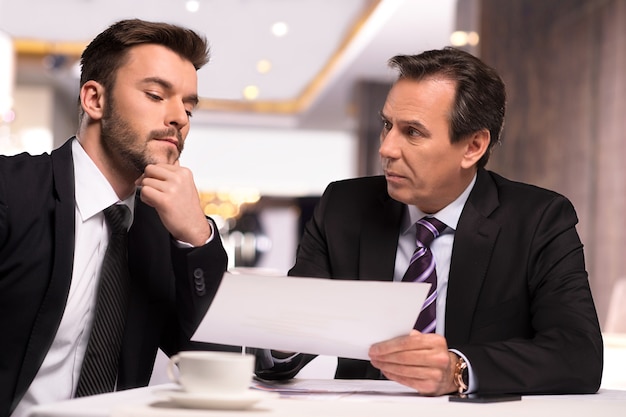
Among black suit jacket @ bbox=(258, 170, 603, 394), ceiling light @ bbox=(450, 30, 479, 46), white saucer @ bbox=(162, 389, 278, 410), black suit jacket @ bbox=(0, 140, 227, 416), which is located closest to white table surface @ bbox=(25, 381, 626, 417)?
white saucer @ bbox=(162, 389, 278, 410)

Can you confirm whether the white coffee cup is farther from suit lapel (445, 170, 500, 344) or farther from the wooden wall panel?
the wooden wall panel

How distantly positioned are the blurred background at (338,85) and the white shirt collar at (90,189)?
34.3 inches

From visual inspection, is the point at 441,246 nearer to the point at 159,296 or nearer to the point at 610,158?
the point at 159,296

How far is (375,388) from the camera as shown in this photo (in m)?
1.59

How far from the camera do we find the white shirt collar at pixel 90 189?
6.44 ft

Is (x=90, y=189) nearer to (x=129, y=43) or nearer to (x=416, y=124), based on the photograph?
(x=129, y=43)

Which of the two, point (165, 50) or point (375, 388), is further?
point (165, 50)

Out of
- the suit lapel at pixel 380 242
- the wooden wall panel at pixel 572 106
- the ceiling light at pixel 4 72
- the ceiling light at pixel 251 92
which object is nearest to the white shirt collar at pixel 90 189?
the suit lapel at pixel 380 242

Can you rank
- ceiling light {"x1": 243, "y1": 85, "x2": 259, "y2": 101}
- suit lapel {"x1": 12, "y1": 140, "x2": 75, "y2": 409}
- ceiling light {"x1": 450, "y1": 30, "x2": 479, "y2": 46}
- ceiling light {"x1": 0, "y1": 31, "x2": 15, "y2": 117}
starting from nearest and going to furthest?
suit lapel {"x1": 12, "y1": 140, "x2": 75, "y2": 409} < ceiling light {"x1": 0, "y1": 31, "x2": 15, "y2": 117} < ceiling light {"x1": 450, "y1": 30, "x2": 479, "y2": 46} < ceiling light {"x1": 243, "y1": 85, "x2": 259, "y2": 101}

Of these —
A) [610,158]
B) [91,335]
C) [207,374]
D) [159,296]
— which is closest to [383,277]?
[159,296]

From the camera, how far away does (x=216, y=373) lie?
1.14 meters

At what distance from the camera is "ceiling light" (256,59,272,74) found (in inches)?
464

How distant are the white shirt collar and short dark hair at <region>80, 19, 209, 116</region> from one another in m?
0.19

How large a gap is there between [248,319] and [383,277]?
77cm
